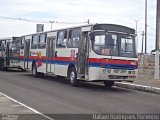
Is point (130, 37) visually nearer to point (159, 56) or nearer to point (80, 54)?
point (80, 54)

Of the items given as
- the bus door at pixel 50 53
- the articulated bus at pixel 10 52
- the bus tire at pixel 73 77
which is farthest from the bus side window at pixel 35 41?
the bus tire at pixel 73 77

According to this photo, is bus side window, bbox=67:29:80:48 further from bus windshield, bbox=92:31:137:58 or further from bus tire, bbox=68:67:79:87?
bus windshield, bbox=92:31:137:58

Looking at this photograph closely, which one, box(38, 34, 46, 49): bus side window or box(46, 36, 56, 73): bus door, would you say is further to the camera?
box(38, 34, 46, 49): bus side window

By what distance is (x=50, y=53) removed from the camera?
24.0 metres

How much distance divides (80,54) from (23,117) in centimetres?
946

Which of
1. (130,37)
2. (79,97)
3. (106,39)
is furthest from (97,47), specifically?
(79,97)

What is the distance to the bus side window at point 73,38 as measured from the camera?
20250mm

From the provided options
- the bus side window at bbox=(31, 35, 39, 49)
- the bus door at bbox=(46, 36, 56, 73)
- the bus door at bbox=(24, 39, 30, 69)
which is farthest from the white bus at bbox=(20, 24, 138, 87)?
the bus door at bbox=(24, 39, 30, 69)

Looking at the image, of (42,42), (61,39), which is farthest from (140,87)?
(42,42)

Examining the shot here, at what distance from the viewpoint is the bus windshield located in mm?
18219

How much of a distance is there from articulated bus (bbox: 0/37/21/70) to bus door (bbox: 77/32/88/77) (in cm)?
1294

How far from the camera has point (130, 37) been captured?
19.1m

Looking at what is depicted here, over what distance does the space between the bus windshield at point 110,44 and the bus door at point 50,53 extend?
5.60 m

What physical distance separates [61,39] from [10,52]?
12396 mm
